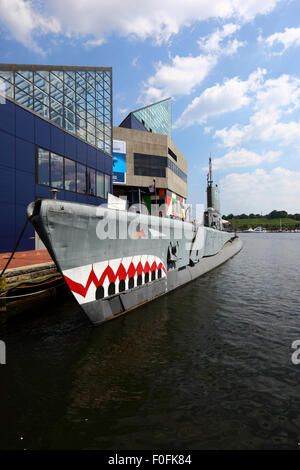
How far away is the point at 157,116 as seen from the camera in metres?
77.1

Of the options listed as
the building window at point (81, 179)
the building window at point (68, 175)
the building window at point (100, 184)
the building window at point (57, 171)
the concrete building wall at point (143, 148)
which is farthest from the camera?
the concrete building wall at point (143, 148)

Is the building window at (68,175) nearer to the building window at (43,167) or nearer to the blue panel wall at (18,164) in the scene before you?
the building window at (43,167)

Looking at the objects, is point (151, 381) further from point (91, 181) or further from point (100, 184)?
point (100, 184)

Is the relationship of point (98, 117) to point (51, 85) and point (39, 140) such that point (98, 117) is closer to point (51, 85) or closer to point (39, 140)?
point (51, 85)

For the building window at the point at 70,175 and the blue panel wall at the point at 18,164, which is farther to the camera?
the building window at the point at 70,175

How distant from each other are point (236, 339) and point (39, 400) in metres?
5.57

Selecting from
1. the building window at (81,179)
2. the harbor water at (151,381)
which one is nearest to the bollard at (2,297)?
the harbor water at (151,381)

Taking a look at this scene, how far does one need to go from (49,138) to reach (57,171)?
2707mm

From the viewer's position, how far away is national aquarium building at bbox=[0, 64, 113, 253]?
17.5m

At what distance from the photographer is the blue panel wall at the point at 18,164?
1709 cm

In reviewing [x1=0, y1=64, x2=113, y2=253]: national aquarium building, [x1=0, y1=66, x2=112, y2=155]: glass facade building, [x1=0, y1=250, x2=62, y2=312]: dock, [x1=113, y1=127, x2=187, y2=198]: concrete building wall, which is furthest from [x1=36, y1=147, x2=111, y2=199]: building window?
[x1=113, y1=127, x2=187, y2=198]: concrete building wall

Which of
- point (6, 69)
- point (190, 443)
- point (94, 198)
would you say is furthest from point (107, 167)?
point (190, 443)

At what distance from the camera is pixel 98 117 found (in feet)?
92.8

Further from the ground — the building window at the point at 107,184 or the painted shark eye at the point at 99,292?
the building window at the point at 107,184
